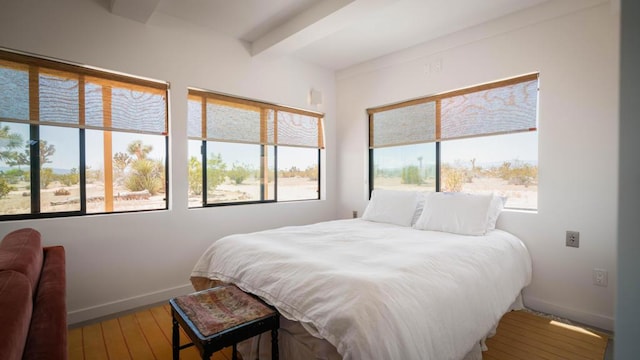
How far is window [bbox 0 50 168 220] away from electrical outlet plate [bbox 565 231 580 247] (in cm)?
357

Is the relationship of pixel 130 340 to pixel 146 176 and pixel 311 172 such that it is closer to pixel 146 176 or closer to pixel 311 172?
pixel 146 176

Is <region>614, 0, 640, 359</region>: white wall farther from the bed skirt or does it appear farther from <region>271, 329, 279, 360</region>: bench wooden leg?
<region>271, 329, 279, 360</region>: bench wooden leg

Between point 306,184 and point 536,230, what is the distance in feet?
8.49

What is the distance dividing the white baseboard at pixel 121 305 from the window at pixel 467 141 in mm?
2678

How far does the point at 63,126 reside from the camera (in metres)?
2.40

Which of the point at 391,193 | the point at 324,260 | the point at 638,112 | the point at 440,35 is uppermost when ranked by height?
the point at 440,35

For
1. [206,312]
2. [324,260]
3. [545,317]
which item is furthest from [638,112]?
[545,317]

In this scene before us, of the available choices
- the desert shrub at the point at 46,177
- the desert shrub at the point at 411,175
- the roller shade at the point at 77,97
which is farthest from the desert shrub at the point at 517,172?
the desert shrub at the point at 46,177

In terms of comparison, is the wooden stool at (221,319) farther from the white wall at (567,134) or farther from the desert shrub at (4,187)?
the white wall at (567,134)

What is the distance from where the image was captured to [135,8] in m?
2.48

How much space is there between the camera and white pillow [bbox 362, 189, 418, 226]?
316 cm

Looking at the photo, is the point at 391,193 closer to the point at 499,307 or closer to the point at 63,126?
the point at 499,307

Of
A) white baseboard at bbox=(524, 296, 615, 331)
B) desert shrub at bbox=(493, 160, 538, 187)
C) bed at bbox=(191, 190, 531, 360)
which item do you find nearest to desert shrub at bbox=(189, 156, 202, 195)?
bed at bbox=(191, 190, 531, 360)

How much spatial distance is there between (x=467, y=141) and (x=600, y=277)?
5.11 ft
